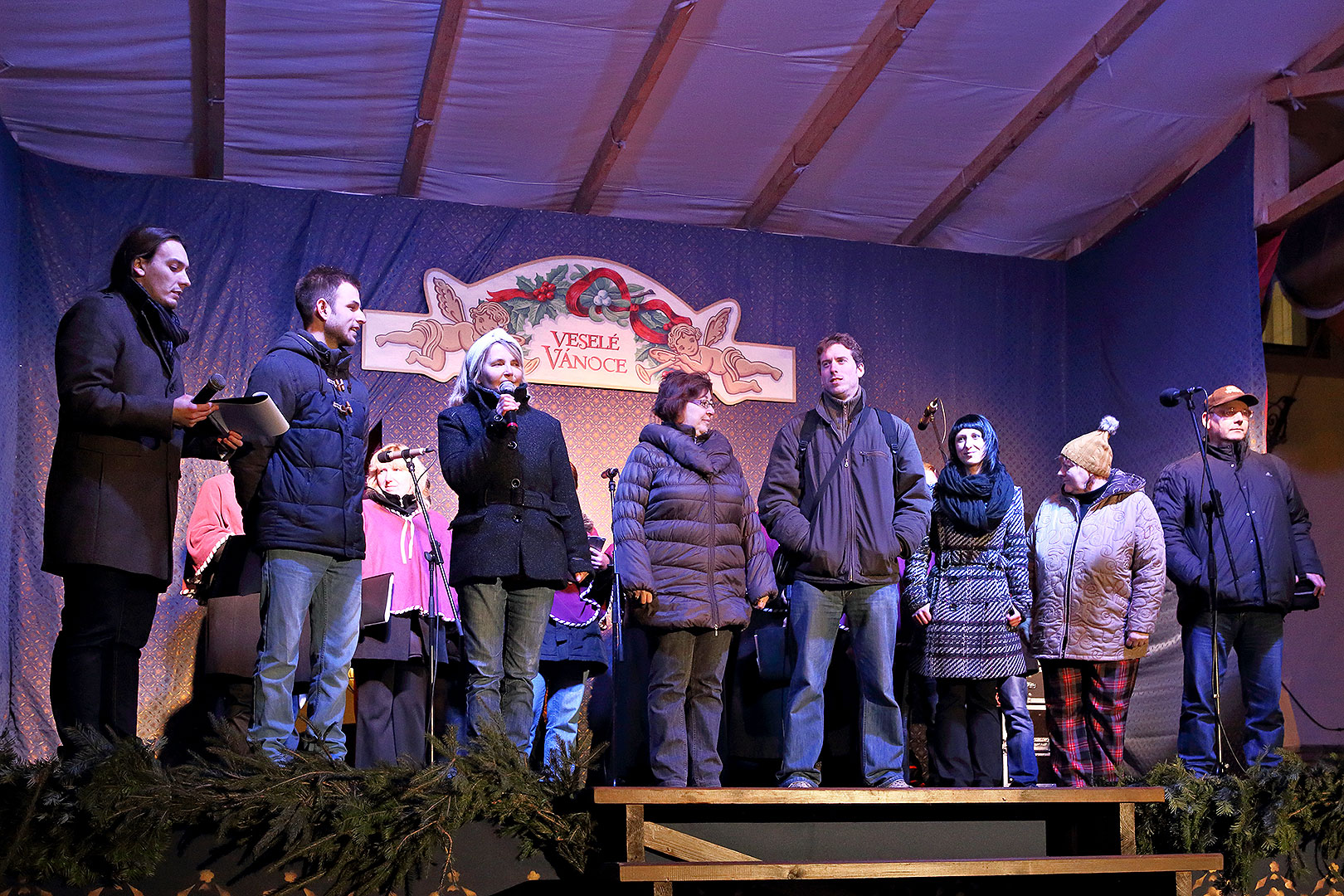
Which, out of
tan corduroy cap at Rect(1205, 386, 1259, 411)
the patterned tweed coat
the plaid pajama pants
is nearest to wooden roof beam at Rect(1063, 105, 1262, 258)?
tan corduroy cap at Rect(1205, 386, 1259, 411)

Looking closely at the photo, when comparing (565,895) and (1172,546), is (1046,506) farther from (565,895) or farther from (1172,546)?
(565,895)

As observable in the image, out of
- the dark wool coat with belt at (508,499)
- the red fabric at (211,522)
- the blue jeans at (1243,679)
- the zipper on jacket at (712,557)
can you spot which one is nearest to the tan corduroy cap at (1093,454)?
the blue jeans at (1243,679)

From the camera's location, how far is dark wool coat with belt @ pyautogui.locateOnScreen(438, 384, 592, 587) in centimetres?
401

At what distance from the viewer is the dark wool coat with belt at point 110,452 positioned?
329 cm

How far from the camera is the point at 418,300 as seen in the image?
23.2 ft

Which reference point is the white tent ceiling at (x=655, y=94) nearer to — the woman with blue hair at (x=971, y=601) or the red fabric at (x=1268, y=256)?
the red fabric at (x=1268, y=256)

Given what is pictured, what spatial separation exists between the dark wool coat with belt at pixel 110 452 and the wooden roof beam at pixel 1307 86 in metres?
5.66

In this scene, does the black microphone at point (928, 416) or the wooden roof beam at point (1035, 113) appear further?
the black microphone at point (928, 416)

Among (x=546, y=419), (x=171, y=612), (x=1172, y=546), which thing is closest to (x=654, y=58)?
(x=546, y=419)

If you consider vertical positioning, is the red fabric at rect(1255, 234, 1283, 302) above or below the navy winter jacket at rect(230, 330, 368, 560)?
above

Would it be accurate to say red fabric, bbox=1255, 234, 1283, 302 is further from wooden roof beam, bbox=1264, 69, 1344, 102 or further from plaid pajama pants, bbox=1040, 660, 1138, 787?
plaid pajama pants, bbox=1040, 660, 1138, 787

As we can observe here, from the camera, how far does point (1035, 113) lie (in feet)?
21.6

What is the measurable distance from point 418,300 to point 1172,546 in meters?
4.23

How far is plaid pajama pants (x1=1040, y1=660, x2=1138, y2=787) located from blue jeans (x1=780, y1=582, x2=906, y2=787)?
3.30 ft
